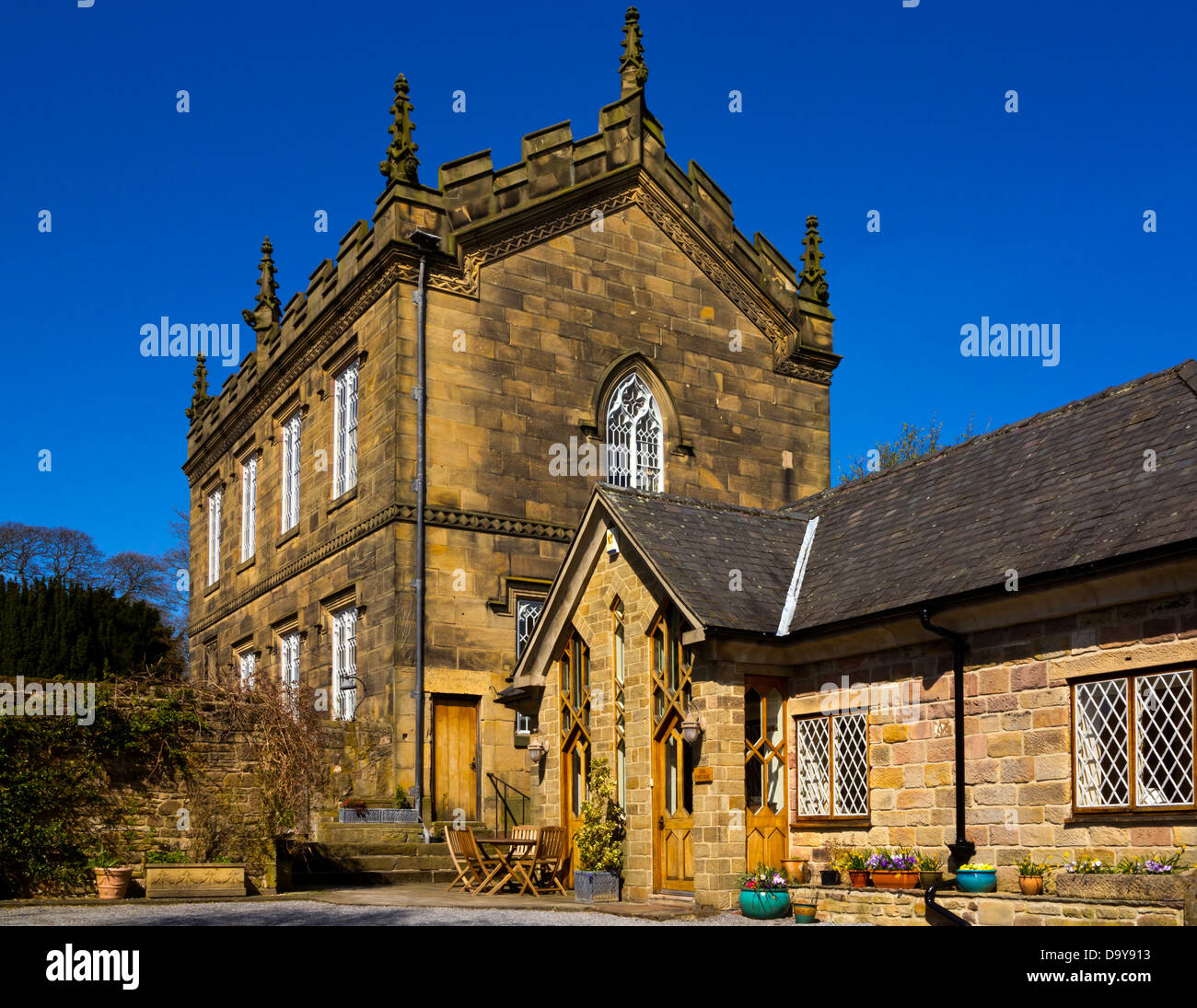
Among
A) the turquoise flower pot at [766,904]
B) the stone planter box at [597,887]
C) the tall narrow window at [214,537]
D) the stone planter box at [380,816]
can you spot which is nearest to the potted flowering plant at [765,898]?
the turquoise flower pot at [766,904]

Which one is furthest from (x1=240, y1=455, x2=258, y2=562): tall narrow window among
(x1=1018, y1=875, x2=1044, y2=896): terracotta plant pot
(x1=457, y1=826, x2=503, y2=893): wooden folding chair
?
(x1=1018, y1=875, x2=1044, y2=896): terracotta plant pot

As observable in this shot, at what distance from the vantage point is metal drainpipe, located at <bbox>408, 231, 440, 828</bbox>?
2220 cm

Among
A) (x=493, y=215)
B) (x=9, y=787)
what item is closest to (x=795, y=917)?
(x=9, y=787)

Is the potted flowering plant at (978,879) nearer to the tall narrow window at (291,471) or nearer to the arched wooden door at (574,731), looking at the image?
the arched wooden door at (574,731)

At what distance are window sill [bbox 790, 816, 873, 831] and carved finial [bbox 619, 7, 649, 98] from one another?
16.7m

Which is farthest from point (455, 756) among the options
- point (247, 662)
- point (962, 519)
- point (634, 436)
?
point (962, 519)

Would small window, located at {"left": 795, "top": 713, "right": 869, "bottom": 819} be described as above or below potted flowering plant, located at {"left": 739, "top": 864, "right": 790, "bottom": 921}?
above

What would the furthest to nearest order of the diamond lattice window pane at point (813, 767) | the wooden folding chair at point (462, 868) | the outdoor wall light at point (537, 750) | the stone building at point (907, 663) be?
the outdoor wall light at point (537, 750)
the wooden folding chair at point (462, 868)
the diamond lattice window pane at point (813, 767)
the stone building at point (907, 663)

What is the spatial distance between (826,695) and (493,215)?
12.9 meters

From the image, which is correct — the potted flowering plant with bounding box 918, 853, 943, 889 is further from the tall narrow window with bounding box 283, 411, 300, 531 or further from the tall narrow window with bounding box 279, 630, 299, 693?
the tall narrow window with bounding box 283, 411, 300, 531

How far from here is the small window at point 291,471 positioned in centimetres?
2873

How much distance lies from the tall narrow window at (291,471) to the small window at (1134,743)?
1948cm

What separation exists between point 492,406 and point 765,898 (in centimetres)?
1255
